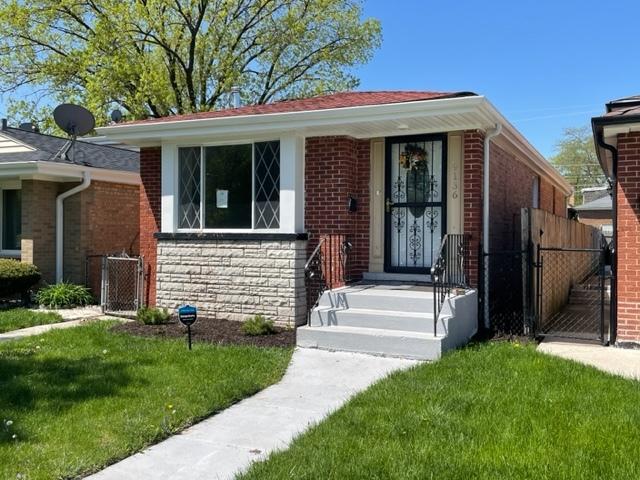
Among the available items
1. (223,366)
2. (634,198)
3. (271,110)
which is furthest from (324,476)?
(271,110)

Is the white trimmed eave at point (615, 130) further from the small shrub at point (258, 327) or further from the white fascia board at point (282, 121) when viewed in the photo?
the small shrub at point (258, 327)

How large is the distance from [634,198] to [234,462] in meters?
5.63

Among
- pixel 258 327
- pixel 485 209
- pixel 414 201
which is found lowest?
pixel 258 327

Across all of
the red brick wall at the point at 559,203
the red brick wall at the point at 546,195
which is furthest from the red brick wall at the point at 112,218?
the red brick wall at the point at 559,203

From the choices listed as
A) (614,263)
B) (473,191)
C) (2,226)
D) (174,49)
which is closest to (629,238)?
(614,263)

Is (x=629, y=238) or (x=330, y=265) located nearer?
(x=629, y=238)

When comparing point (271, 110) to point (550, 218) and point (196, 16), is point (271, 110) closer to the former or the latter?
point (550, 218)

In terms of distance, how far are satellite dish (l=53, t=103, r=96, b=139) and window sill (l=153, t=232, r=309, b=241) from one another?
4.14m

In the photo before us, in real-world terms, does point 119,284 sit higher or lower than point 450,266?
lower

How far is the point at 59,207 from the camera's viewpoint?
39.8 feet

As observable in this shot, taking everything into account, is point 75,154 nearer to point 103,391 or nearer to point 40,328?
point 40,328

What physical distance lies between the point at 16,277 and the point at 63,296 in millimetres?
873

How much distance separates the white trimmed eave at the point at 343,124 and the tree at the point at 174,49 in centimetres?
1293

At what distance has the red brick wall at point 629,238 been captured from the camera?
7.07 metres
